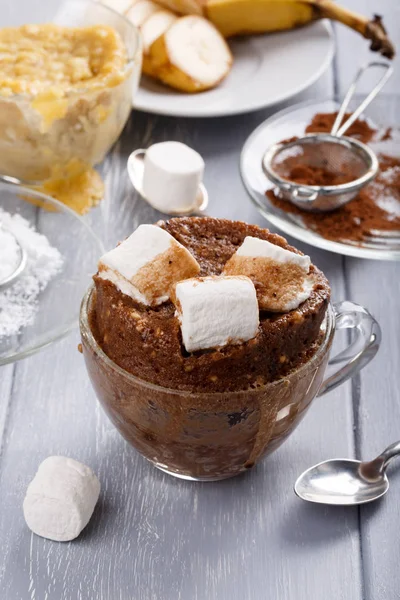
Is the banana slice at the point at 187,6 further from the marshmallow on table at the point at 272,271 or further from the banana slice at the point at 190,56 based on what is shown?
the marshmallow on table at the point at 272,271

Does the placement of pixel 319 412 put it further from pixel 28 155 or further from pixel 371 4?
pixel 371 4

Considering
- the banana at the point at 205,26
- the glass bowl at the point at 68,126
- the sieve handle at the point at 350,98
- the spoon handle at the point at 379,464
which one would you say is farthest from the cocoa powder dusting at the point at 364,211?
the spoon handle at the point at 379,464

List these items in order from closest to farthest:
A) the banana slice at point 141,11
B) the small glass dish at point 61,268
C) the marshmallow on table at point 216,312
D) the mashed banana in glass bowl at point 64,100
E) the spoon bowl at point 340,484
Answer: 1. the marshmallow on table at point 216,312
2. the spoon bowl at point 340,484
3. the small glass dish at point 61,268
4. the mashed banana in glass bowl at point 64,100
5. the banana slice at point 141,11

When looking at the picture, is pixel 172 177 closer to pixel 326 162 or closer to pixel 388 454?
pixel 326 162

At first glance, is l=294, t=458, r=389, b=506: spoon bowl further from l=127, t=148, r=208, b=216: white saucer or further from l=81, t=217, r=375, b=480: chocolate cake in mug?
l=127, t=148, r=208, b=216: white saucer

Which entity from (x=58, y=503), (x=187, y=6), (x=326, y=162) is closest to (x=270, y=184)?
(x=326, y=162)

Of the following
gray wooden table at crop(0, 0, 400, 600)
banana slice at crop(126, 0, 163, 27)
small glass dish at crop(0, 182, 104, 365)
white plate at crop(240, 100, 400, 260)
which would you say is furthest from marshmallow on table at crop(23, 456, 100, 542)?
banana slice at crop(126, 0, 163, 27)

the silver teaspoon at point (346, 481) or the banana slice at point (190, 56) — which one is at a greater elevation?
the banana slice at point (190, 56)
